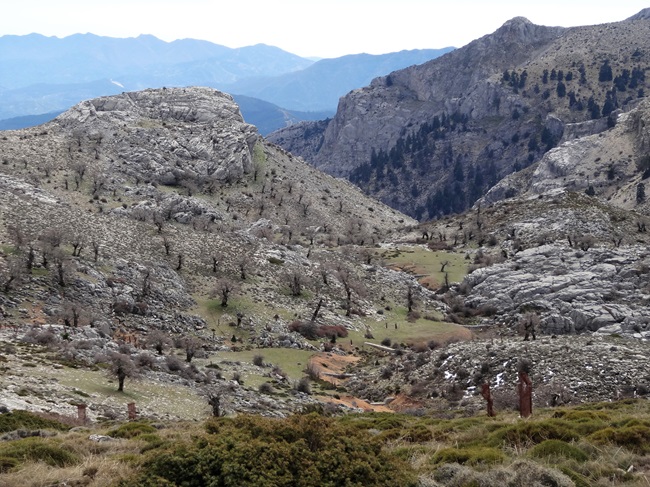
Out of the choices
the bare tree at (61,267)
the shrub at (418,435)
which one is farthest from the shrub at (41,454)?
the bare tree at (61,267)

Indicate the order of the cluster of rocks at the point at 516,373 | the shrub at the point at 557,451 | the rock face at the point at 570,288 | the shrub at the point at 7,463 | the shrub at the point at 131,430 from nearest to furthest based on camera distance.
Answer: the shrub at the point at 7,463 < the shrub at the point at 557,451 < the shrub at the point at 131,430 < the cluster of rocks at the point at 516,373 < the rock face at the point at 570,288

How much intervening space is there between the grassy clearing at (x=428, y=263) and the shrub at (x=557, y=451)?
63.3 metres

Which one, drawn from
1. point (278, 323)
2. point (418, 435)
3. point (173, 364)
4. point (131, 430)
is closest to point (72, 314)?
point (173, 364)

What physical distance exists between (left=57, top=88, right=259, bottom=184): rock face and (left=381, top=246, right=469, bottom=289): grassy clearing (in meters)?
37.9

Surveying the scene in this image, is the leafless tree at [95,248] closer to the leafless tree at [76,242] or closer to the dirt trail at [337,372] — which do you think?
the leafless tree at [76,242]

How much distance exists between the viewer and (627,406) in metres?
29.1

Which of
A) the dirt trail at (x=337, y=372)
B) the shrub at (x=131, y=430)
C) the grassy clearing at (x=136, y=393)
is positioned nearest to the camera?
the shrub at (x=131, y=430)

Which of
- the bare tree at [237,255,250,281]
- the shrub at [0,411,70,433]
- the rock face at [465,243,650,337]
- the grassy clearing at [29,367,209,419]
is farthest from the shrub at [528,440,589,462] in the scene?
the bare tree at [237,255,250,281]

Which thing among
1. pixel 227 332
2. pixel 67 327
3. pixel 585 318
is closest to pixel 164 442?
pixel 67 327

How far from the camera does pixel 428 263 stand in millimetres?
88938

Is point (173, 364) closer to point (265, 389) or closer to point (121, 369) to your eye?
point (265, 389)

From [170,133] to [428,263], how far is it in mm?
56115

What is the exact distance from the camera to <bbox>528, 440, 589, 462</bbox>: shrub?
17.0 meters

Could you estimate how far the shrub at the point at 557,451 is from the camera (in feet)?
55.7
